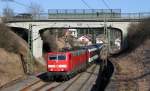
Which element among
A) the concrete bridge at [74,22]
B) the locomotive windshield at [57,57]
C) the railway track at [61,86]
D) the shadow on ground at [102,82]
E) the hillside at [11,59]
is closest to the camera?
the shadow on ground at [102,82]

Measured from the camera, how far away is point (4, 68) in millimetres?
59375

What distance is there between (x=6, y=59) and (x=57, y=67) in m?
14.7

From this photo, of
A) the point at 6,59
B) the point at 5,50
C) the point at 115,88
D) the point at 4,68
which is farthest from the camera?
the point at 5,50

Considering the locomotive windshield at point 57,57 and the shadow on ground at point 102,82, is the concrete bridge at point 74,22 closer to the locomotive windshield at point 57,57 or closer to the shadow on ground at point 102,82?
the shadow on ground at point 102,82

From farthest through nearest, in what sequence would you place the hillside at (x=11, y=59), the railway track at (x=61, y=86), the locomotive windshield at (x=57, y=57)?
1. the hillside at (x=11, y=59)
2. the locomotive windshield at (x=57, y=57)
3. the railway track at (x=61, y=86)

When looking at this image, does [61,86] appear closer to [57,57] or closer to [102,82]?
[102,82]

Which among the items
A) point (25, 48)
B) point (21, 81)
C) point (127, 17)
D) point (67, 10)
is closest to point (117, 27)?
point (127, 17)

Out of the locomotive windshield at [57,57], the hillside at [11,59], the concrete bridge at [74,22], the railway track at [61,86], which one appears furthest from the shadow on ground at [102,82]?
the concrete bridge at [74,22]

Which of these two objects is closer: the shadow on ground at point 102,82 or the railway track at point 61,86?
the shadow on ground at point 102,82

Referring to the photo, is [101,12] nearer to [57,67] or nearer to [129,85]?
[57,67]

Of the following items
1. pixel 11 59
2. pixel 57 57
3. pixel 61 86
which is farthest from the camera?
pixel 11 59

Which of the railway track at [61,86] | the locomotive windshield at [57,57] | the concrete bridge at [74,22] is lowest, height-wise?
the railway track at [61,86]

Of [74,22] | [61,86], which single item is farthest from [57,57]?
[74,22]

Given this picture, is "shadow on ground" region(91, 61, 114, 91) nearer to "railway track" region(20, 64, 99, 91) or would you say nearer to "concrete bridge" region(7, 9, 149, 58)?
"railway track" region(20, 64, 99, 91)
